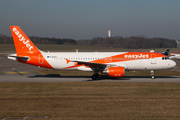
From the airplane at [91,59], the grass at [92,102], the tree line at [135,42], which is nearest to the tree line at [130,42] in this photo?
the tree line at [135,42]

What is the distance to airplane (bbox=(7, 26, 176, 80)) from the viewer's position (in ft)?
91.0

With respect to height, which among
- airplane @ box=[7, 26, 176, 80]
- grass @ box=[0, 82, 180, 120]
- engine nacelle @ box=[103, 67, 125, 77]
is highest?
airplane @ box=[7, 26, 176, 80]

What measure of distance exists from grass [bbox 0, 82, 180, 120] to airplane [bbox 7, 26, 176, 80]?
18.6 feet

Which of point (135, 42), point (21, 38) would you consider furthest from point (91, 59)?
point (135, 42)

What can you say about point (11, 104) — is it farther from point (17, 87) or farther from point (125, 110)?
point (125, 110)

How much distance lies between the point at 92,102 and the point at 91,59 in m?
12.7

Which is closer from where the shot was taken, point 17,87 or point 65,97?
point 65,97

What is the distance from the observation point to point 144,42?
167250 mm

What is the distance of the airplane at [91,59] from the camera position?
27.8 m

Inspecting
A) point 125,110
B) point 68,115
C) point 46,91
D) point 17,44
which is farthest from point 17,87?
point 125,110

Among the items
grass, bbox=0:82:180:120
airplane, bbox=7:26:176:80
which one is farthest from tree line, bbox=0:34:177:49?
grass, bbox=0:82:180:120

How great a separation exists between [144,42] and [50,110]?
529ft

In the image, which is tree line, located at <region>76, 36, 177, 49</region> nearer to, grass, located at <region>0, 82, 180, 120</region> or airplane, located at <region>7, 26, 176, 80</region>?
airplane, located at <region>7, 26, 176, 80</region>

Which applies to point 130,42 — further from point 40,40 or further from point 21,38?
point 21,38
